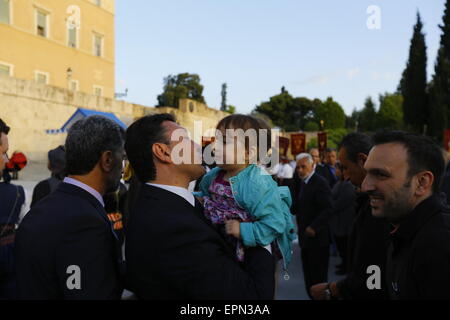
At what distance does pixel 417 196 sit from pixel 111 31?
2768 cm

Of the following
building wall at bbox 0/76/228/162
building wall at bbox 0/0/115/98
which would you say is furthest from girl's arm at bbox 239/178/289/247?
building wall at bbox 0/0/115/98

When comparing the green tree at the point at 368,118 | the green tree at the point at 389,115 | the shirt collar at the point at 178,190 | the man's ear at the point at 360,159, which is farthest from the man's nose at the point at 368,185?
the green tree at the point at 368,118

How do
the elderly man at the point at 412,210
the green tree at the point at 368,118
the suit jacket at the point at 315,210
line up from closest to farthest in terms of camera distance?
1. the elderly man at the point at 412,210
2. the suit jacket at the point at 315,210
3. the green tree at the point at 368,118

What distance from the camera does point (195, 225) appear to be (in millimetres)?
1458

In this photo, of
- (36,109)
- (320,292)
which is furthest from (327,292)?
(36,109)

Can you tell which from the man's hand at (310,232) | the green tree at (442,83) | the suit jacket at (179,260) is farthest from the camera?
the green tree at (442,83)

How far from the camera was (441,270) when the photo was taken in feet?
4.82

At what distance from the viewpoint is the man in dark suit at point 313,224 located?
4.61 m

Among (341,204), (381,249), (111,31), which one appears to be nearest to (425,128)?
(111,31)

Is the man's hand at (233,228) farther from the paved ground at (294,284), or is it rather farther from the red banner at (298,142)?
the red banner at (298,142)

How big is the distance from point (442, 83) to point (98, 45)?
24936 millimetres

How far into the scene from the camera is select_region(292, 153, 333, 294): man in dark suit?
4613 mm

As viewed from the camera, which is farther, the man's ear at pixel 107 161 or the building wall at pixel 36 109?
the building wall at pixel 36 109
